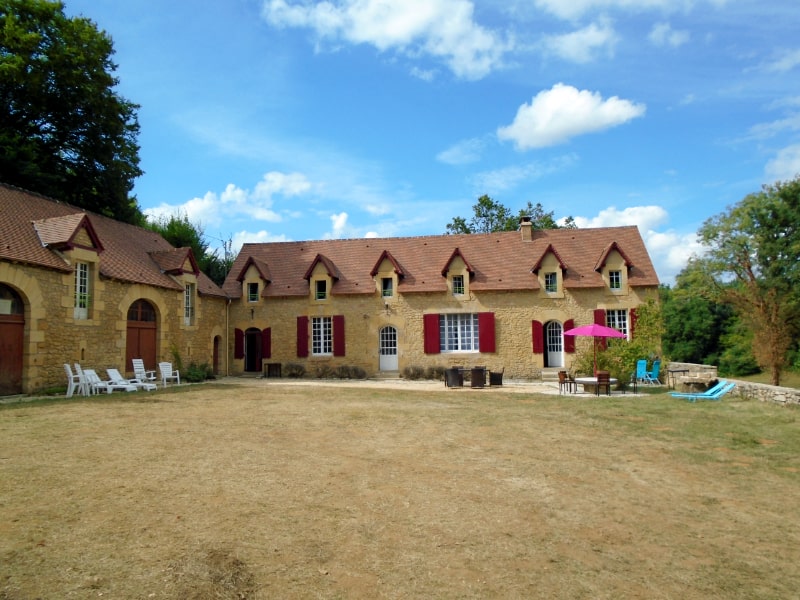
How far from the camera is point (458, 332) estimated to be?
22156mm

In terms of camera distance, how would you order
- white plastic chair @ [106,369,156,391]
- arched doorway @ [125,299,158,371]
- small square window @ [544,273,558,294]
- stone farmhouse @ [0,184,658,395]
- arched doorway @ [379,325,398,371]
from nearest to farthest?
white plastic chair @ [106,369,156,391] < arched doorway @ [125,299,158,371] < stone farmhouse @ [0,184,658,395] < small square window @ [544,273,558,294] < arched doorway @ [379,325,398,371]

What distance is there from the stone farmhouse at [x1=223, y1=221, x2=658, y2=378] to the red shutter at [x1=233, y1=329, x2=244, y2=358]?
5 cm

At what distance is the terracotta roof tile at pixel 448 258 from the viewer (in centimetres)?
2184

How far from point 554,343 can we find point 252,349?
1293 cm

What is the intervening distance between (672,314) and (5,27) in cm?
4528

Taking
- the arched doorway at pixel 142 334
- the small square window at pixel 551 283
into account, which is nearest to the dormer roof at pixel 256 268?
the arched doorway at pixel 142 334

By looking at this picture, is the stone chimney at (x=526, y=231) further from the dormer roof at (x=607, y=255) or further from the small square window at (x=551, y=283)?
the dormer roof at (x=607, y=255)

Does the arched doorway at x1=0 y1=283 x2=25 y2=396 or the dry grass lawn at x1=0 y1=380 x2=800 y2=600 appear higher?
the arched doorway at x1=0 y1=283 x2=25 y2=396

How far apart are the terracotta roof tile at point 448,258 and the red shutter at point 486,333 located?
1224mm

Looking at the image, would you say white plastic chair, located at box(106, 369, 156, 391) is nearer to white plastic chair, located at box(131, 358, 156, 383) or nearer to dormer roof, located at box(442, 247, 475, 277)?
white plastic chair, located at box(131, 358, 156, 383)

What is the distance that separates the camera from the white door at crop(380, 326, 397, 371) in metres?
22.3

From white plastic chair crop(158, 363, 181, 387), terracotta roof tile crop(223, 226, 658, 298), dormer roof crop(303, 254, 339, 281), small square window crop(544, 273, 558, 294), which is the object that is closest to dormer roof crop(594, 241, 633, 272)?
terracotta roof tile crop(223, 226, 658, 298)

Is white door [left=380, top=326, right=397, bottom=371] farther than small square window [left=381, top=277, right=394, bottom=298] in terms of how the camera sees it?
No

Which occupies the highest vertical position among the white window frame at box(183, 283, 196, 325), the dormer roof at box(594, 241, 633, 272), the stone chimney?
the stone chimney
